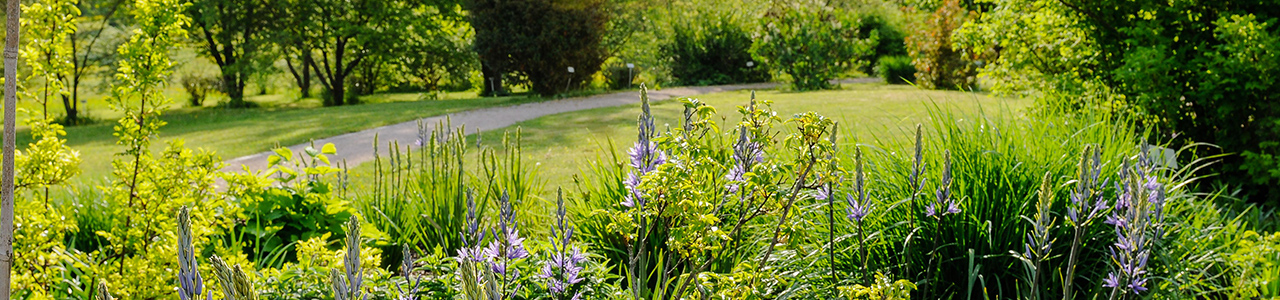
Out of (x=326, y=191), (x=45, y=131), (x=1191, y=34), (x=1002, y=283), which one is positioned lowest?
(x=1002, y=283)

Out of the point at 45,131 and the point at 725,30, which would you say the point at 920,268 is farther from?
the point at 725,30

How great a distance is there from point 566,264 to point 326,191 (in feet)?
6.08

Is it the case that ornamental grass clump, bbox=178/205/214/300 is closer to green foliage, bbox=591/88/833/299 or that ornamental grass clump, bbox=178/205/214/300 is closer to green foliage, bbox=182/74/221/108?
green foliage, bbox=591/88/833/299

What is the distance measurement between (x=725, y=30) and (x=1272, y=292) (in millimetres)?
15343

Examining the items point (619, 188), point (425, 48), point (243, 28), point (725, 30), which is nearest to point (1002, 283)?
point (619, 188)

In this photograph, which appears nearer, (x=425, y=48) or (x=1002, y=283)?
(x=1002, y=283)

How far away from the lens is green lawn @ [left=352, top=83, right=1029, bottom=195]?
269 inches

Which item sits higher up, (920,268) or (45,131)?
(45,131)

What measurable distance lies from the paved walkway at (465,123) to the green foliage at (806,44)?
109 centimetres

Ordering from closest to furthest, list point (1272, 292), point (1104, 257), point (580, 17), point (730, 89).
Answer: point (1272, 292)
point (1104, 257)
point (580, 17)
point (730, 89)

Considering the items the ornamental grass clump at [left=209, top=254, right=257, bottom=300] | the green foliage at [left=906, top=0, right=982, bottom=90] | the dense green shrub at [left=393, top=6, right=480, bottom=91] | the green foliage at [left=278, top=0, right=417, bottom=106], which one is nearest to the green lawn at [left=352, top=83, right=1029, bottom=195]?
the green foliage at [left=906, top=0, right=982, bottom=90]

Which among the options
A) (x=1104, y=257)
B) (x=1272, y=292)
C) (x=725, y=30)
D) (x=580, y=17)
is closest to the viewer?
(x=1272, y=292)

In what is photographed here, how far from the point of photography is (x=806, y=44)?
15.5 m

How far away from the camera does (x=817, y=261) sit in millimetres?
2805
